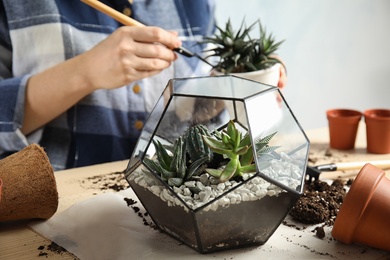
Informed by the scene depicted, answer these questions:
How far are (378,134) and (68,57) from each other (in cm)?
78

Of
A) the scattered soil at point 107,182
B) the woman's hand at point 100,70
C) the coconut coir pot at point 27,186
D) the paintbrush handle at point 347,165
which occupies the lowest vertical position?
the paintbrush handle at point 347,165

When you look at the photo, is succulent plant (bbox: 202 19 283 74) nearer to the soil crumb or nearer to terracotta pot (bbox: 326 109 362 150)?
terracotta pot (bbox: 326 109 362 150)

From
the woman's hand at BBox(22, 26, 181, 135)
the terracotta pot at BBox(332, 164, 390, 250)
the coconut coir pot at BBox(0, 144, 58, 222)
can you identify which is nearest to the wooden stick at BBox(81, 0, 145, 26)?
the woman's hand at BBox(22, 26, 181, 135)

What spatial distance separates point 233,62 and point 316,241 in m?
0.51

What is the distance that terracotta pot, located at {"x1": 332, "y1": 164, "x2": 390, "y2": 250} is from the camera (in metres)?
0.90

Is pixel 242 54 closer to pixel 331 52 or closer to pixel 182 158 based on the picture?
pixel 182 158

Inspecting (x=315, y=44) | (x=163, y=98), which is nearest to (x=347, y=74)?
(x=315, y=44)

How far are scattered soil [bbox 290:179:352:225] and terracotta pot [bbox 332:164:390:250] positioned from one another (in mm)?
91

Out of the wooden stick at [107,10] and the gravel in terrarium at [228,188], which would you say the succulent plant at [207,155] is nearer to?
the gravel in terrarium at [228,188]

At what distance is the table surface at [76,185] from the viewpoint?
953 mm

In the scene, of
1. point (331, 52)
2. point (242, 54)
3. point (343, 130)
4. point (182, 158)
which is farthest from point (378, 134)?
point (331, 52)

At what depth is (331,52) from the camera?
2.51 metres

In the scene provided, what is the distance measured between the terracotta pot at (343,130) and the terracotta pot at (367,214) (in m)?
0.47

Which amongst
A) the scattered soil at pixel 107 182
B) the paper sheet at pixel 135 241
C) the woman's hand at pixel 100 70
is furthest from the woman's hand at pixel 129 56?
the paper sheet at pixel 135 241
